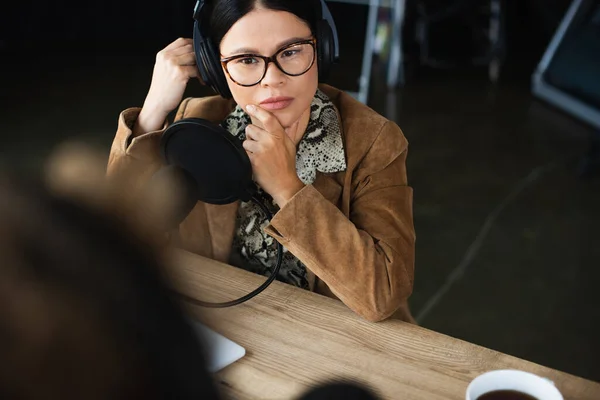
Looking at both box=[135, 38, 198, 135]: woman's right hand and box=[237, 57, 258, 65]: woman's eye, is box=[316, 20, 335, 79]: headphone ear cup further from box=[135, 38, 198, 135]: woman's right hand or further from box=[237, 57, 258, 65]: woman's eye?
box=[135, 38, 198, 135]: woman's right hand

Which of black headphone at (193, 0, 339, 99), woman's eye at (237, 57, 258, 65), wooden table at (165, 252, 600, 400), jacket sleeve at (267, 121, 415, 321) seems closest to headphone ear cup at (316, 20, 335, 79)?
black headphone at (193, 0, 339, 99)

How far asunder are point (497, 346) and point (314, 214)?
1305mm

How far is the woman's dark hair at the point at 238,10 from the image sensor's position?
1.01 m

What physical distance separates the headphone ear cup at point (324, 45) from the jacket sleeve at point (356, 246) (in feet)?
0.74

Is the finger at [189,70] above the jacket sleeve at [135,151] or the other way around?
above

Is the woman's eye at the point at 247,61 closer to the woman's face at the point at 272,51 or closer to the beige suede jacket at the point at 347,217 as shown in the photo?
the woman's face at the point at 272,51

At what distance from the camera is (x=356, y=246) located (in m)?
1.00

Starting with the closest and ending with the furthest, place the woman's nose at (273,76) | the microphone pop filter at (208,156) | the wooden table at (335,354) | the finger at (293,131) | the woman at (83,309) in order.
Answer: the woman at (83,309), the wooden table at (335,354), the microphone pop filter at (208,156), the woman's nose at (273,76), the finger at (293,131)

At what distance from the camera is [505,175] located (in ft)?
10.2

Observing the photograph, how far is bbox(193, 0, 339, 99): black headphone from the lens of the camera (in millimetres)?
1055

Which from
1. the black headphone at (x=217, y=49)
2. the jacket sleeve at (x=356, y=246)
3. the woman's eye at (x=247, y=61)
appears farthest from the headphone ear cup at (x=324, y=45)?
the jacket sleeve at (x=356, y=246)

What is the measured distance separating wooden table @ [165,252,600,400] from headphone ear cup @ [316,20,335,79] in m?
0.39

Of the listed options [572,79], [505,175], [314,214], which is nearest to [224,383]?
[314,214]

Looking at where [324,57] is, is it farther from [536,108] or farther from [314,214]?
[536,108]
